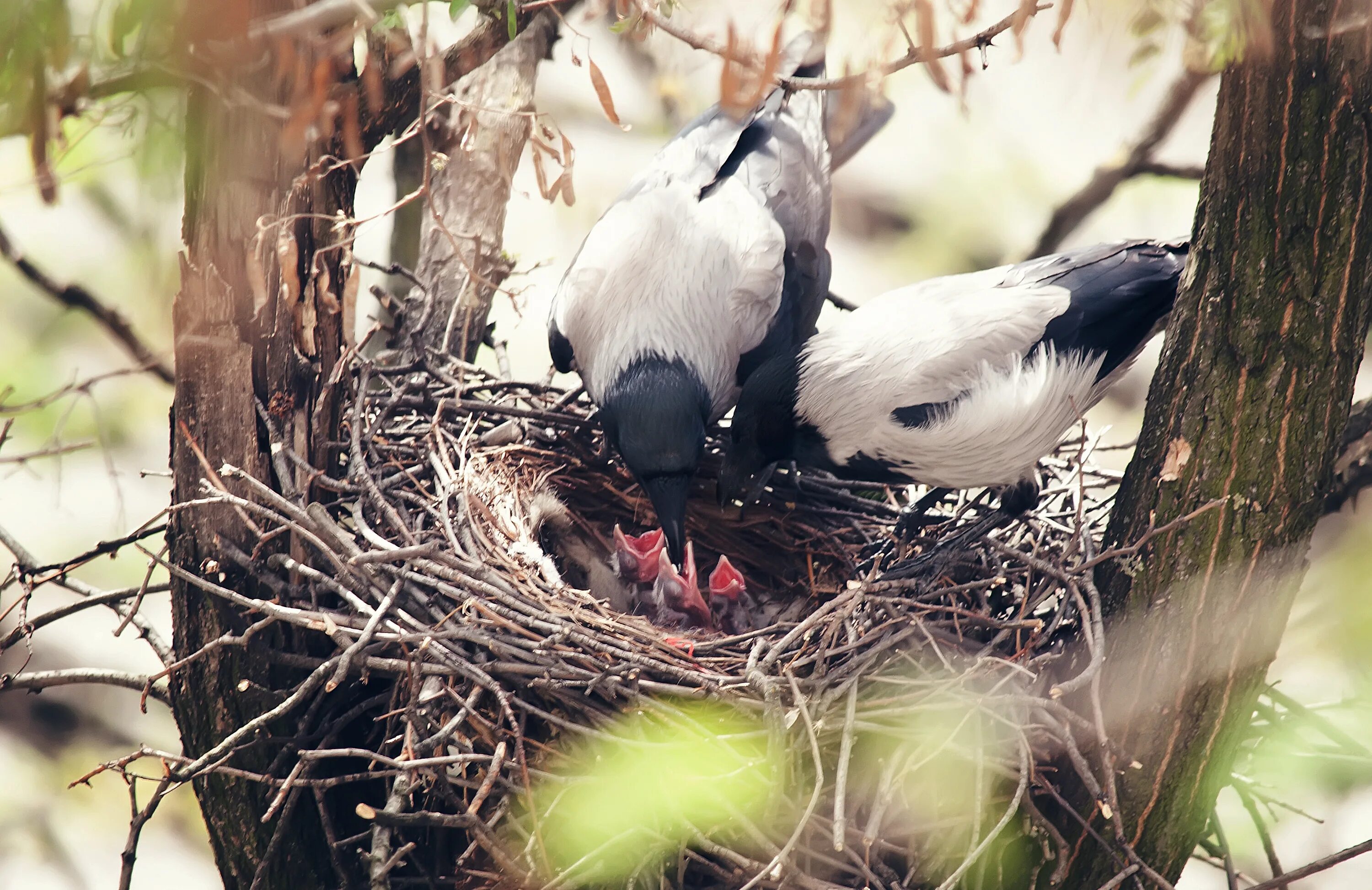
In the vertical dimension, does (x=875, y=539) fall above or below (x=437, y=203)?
below

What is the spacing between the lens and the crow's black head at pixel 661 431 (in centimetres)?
354

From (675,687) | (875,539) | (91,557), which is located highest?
(875,539)

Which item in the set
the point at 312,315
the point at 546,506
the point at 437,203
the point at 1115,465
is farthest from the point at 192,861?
the point at 1115,465

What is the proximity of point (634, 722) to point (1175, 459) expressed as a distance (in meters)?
1.32

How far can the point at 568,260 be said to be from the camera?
733cm

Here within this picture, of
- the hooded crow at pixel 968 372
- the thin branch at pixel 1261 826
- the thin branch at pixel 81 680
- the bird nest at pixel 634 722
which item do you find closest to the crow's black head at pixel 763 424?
the hooded crow at pixel 968 372

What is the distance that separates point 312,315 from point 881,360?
163cm

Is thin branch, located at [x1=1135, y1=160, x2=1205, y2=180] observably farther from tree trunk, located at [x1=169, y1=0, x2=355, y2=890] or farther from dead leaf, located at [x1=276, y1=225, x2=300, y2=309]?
dead leaf, located at [x1=276, y1=225, x2=300, y2=309]

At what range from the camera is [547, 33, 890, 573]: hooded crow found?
3609 millimetres

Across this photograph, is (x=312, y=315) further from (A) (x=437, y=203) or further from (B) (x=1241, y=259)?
(B) (x=1241, y=259)

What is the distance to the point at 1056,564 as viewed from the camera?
114 inches

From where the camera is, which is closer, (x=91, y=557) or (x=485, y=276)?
(x=91, y=557)

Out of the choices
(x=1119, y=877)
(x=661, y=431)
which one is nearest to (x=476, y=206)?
(x=661, y=431)

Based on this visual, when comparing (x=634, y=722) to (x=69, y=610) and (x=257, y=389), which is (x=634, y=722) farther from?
(x=69, y=610)
